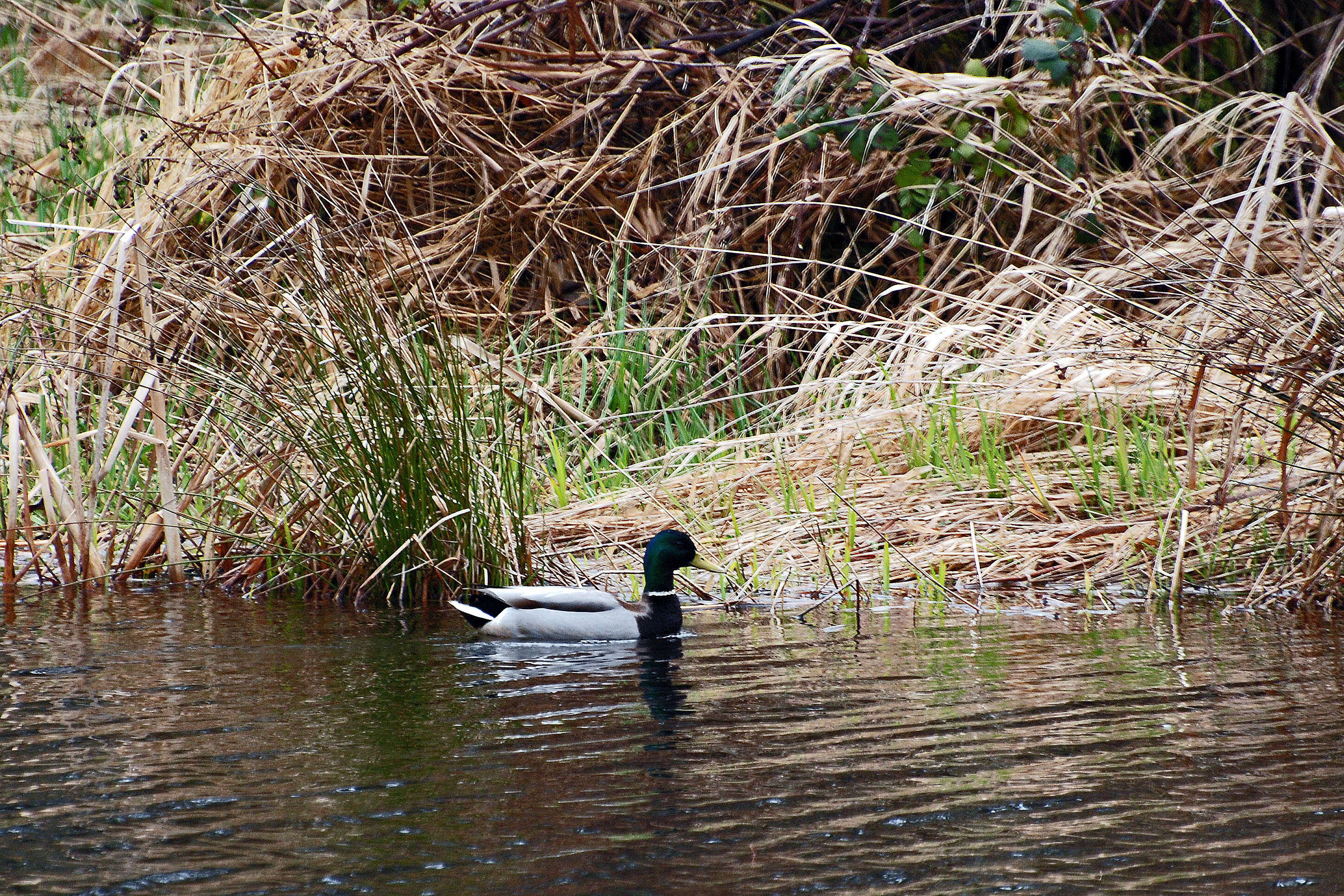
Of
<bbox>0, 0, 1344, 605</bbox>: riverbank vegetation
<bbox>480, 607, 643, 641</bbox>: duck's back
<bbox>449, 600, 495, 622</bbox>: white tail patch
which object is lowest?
<bbox>480, 607, 643, 641</bbox>: duck's back

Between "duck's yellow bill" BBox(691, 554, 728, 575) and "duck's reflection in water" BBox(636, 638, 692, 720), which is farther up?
"duck's yellow bill" BBox(691, 554, 728, 575)

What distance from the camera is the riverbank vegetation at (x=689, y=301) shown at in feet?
21.1

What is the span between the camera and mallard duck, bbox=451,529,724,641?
5.81 m

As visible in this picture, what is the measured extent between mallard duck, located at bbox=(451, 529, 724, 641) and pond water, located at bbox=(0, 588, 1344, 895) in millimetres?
101

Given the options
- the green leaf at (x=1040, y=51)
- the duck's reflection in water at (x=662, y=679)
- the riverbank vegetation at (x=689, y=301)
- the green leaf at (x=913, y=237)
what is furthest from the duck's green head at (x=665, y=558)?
the green leaf at (x=913, y=237)

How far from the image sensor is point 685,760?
3.88m

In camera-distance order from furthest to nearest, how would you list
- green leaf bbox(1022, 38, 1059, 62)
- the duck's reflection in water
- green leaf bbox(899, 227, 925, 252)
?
1. green leaf bbox(899, 227, 925, 252)
2. green leaf bbox(1022, 38, 1059, 62)
3. the duck's reflection in water

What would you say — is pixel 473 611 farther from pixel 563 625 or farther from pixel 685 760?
pixel 685 760

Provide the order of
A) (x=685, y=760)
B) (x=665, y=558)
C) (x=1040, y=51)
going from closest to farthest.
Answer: (x=685, y=760) < (x=665, y=558) < (x=1040, y=51)

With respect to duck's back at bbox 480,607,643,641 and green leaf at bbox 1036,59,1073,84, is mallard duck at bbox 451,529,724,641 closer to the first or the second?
duck's back at bbox 480,607,643,641

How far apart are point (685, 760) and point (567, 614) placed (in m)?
2.09

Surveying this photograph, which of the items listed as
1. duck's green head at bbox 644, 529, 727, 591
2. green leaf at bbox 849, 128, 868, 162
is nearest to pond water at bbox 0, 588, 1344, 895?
duck's green head at bbox 644, 529, 727, 591

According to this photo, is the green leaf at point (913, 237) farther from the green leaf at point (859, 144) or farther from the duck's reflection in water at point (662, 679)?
the duck's reflection in water at point (662, 679)

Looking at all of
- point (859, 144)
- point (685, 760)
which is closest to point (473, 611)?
point (685, 760)
